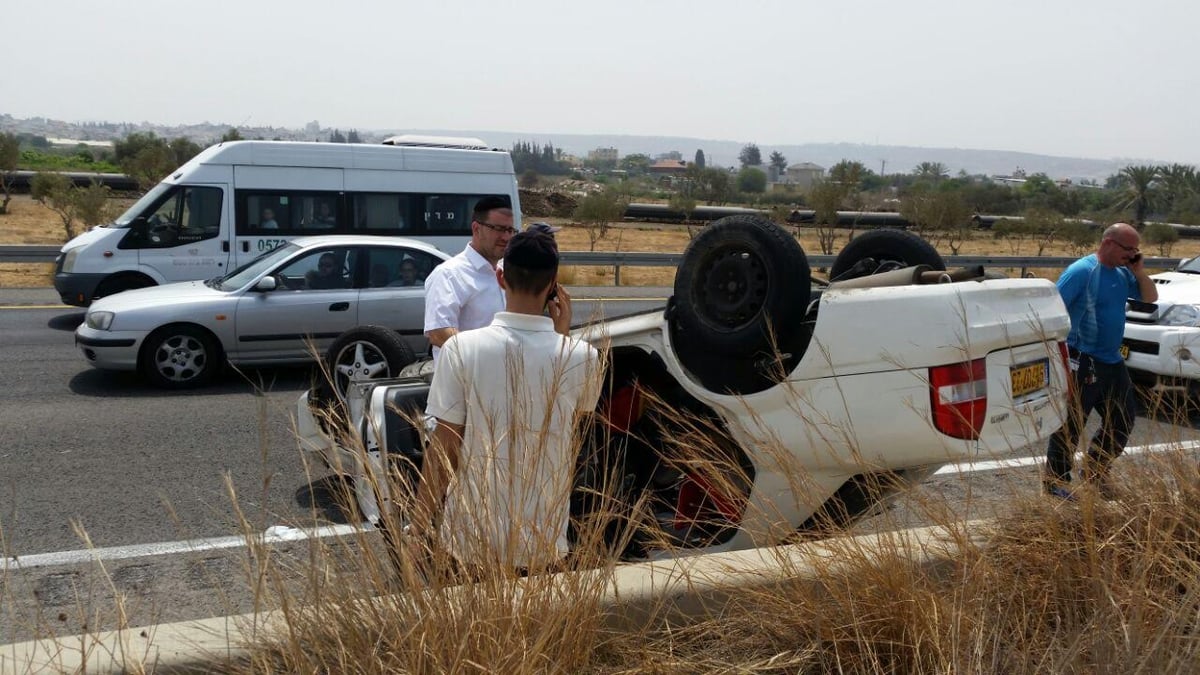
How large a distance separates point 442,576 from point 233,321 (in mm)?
7741

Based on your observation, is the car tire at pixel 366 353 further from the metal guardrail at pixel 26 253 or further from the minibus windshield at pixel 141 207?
the metal guardrail at pixel 26 253

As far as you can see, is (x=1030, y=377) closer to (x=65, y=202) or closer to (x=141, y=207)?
(x=141, y=207)

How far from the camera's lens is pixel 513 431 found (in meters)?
2.88

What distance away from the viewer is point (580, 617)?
9.03 ft

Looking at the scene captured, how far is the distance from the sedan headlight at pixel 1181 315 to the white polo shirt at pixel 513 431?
26.1 feet

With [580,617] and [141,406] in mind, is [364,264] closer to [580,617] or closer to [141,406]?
[141,406]

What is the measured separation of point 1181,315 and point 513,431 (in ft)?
27.6

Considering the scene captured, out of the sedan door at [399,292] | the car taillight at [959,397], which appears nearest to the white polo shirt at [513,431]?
the car taillight at [959,397]

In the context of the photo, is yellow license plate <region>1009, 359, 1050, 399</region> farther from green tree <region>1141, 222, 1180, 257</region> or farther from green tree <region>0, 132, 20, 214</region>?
green tree <region>0, 132, 20, 214</region>

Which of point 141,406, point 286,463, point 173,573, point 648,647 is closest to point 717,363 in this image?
point 648,647

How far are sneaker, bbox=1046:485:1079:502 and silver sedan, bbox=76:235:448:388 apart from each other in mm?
6786

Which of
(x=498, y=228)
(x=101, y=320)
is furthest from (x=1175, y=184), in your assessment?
(x=498, y=228)

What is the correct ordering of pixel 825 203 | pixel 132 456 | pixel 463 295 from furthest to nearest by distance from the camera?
pixel 825 203 < pixel 132 456 < pixel 463 295

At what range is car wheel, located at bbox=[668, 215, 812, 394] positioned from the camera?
421cm
